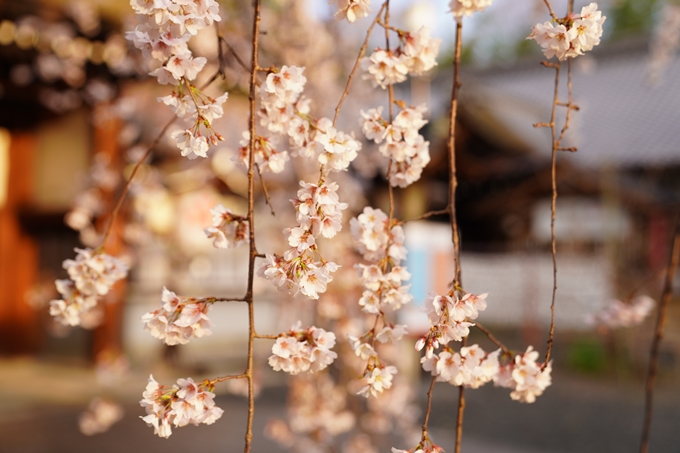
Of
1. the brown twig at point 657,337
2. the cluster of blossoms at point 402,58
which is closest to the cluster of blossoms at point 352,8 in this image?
the cluster of blossoms at point 402,58

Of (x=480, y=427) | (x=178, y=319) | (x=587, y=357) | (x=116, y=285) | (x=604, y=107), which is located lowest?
(x=480, y=427)

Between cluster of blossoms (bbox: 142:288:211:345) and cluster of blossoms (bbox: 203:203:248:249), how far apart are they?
0.49ft

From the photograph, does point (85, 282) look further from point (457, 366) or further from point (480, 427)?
point (480, 427)

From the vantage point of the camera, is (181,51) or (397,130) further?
(397,130)

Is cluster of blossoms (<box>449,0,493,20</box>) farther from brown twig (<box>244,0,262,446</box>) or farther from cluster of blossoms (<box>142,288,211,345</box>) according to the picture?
cluster of blossoms (<box>142,288,211,345</box>)

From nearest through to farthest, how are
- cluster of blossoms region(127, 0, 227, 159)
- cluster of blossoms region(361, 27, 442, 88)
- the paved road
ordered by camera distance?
cluster of blossoms region(127, 0, 227, 159) → cluster of blossoms region(361, 27, 442, 88) → the paved road

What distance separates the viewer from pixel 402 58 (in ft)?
3.86

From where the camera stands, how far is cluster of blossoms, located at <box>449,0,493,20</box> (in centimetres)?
110

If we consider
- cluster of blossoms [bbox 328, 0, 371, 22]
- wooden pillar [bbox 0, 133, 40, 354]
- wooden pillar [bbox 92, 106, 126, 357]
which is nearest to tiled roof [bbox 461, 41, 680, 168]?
wooden pillar [bbox 92, 106, 126, 357]

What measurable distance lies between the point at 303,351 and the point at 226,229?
0.97 feet

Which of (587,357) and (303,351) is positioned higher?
(303,351)

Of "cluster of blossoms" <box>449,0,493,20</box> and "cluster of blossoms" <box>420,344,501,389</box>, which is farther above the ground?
"cluster of blossoms" <box>449,0,493,20</box>

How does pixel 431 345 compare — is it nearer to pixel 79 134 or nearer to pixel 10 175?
pixel 79 134

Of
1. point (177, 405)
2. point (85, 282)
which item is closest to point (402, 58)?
point (177, 405)
